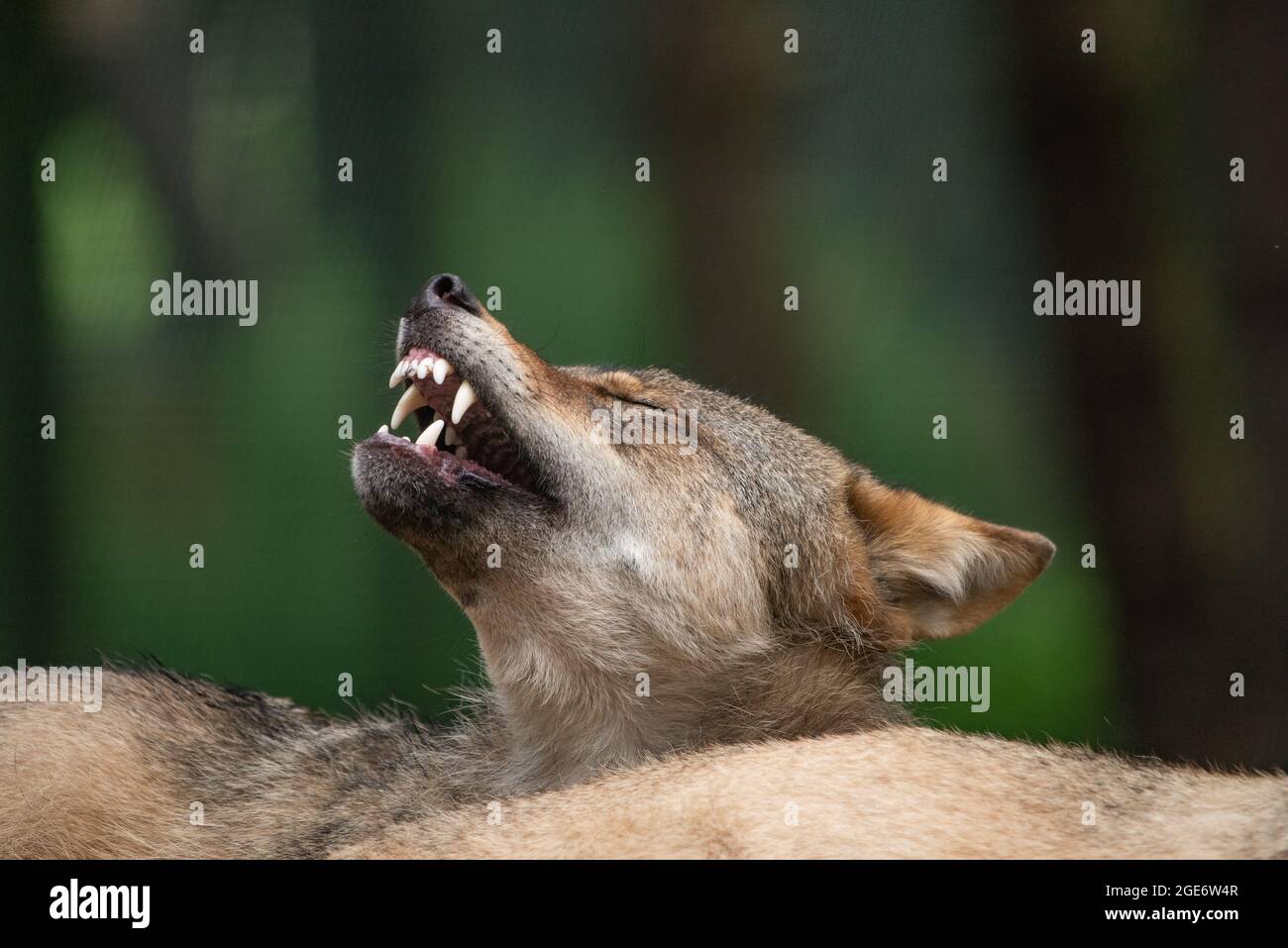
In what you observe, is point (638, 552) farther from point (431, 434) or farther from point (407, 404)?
point (407, 404)

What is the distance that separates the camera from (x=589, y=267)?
6684 mm

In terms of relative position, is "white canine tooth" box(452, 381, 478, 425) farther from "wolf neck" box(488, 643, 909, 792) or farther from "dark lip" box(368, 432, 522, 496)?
"wolf neck" box(488, 643, 909, 792)

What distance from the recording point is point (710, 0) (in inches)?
253

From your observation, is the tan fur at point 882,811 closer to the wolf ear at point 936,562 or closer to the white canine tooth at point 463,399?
the wolf ear at point 936,562

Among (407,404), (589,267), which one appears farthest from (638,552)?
(589,267)

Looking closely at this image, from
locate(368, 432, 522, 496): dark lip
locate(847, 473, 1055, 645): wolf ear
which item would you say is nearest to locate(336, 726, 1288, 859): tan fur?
locate(368, 432, 522, 496): dark lip

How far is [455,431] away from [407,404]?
7.7 inches

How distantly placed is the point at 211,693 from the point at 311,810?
123 centimetres

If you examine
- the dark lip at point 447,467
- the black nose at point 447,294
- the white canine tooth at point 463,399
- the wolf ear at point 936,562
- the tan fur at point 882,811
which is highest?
the black nose at point 447,294

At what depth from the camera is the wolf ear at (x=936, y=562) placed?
5191 millimetres

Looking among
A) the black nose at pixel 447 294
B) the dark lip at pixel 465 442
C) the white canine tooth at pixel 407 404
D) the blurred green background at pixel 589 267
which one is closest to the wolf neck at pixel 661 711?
the dark lip at pixel 465 442

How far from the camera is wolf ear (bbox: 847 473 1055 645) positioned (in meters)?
5.19
